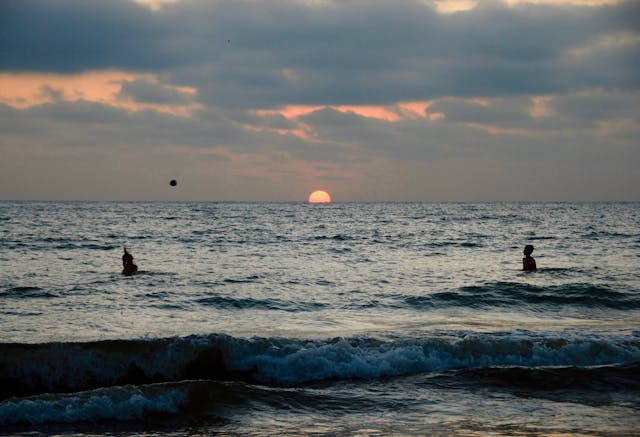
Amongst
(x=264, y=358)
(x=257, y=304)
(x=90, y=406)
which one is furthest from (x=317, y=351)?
(x=257, y=304)

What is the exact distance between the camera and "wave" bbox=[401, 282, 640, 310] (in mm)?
18703

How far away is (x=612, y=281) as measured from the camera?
2277cm

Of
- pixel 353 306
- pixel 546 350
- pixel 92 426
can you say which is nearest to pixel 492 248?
pixel 353 306

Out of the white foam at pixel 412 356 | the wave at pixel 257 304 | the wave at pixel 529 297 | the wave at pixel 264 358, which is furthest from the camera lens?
the wave at pixel 529 297

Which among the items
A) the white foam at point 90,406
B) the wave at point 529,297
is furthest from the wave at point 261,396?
the wave at point 529,297

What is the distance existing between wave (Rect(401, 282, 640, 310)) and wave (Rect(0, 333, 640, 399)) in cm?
602

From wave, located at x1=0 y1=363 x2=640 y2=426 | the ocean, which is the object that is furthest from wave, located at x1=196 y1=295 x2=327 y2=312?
wave, located at x1=0 y1=363 x2=640 y2=426

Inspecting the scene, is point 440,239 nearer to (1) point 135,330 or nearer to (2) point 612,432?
(1) point 135,330

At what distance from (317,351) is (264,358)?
1.07 metres

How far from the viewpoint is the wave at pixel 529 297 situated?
736 inches

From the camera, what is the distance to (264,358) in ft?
38.2

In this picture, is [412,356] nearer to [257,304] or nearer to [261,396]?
[261,396]

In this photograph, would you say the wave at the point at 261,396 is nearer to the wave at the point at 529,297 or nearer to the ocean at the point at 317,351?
the ocean at the point at 317,351

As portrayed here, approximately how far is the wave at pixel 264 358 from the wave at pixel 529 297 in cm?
602
